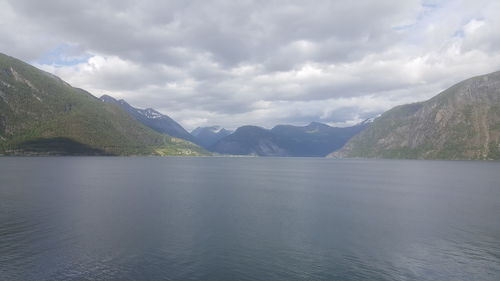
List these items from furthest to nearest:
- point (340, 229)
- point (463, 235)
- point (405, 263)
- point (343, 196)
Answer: point (343, 196) → point (340, 229) → point (463, 235) → point (405, 263)

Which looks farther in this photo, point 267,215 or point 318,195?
point 318,195

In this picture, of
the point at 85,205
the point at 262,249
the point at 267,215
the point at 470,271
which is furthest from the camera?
the point at 85,205

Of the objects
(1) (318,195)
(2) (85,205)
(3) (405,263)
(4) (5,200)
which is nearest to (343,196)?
(1) (318,195)

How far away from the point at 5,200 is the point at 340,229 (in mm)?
88770

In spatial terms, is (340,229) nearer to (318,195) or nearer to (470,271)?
(470,271)

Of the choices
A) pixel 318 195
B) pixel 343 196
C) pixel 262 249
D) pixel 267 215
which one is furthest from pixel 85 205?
pixel 343 196

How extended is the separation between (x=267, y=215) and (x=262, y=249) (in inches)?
1011

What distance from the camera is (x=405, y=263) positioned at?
46188 mm

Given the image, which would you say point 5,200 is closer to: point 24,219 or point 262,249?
point 24,219

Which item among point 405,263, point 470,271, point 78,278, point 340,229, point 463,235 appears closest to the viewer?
point 78,278

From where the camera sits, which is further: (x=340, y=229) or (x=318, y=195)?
(x=318, y=195)

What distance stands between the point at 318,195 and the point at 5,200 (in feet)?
311

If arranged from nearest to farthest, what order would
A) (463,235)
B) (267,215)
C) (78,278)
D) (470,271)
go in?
(78,278)
(470,271)
(463,235)
(267,215)

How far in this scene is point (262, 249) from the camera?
168ft
